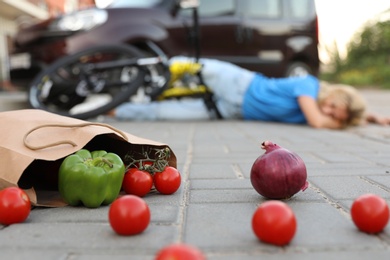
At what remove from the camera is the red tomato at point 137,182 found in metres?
2.18

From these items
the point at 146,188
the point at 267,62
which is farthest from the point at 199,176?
the point at 267,62

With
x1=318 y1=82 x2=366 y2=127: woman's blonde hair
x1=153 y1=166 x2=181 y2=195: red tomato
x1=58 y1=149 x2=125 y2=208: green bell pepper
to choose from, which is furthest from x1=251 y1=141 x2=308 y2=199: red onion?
x1=318 y1=82 x2=366 y2=127: woman's blonde hair

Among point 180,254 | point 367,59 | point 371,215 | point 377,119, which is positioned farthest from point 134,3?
point 367,59

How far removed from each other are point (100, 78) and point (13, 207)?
4.32m

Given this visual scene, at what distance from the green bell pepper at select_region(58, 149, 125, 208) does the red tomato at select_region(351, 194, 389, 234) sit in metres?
0.99

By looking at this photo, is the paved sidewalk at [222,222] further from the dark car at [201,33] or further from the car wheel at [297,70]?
the car wheel at [297,70]

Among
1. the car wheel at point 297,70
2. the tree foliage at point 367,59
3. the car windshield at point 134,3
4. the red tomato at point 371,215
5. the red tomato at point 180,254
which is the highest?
the car windshield at point 134,3

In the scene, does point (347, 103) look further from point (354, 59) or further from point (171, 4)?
point (354, 59)

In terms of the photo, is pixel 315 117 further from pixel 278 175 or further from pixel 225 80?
pixel 278 175

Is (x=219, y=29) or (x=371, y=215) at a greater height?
(x=219, y=29)

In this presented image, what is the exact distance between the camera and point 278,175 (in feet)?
6.84

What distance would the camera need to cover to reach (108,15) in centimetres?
653

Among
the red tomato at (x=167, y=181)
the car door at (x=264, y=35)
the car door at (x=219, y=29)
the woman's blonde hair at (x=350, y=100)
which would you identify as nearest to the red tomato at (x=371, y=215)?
the red tomato at (x=167, y=181)

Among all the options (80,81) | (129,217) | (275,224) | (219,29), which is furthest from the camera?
(219,29)
